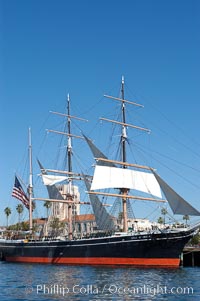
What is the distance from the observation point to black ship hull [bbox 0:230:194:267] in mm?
50312

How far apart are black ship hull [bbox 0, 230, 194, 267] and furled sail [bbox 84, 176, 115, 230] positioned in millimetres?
7264

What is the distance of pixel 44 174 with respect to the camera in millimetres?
76625

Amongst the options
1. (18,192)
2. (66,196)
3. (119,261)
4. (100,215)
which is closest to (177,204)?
(119,261)

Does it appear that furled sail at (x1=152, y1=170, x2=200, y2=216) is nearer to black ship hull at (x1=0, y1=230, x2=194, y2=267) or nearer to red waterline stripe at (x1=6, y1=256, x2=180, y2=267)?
black ship hull at (x1=0, y1=230, x2=194, y2=267)

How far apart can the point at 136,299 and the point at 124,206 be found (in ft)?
113

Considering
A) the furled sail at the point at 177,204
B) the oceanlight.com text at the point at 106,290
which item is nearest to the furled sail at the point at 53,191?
the furled sail at the point at 177,204

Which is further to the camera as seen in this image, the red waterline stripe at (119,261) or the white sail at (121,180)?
the white sail at (121,180)

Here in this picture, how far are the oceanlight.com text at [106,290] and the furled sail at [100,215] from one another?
1316 inches

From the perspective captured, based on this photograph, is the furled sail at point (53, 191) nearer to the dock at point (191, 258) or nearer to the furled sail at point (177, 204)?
the dock at point (191, 258)

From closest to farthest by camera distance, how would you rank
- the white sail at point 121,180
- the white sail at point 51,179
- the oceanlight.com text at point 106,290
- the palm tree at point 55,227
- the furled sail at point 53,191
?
1. the oceanlight.com text at point 106,290
2. the white sail at point 121,180
3. the palm tree at point 55,227
4. the furled sail at point 53,191
5. the white sail at point 51,179

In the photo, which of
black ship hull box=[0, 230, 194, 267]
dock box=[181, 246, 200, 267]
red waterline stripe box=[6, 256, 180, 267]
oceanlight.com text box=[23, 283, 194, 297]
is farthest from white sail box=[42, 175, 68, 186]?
oceanlight.com text box=[23, 283, 194, 297]

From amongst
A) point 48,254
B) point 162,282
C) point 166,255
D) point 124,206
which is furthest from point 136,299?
point 48,254

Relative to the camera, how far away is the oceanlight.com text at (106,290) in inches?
1105

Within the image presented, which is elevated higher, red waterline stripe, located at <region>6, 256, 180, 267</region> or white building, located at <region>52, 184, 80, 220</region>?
white building, located at <region>52, 184, 80, 220</region>
